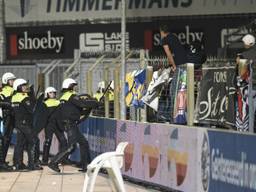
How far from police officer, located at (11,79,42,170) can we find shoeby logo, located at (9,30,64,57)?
13.8 m

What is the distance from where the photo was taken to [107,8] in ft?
98.2

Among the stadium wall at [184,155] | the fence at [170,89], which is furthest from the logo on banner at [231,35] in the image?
the stadium wall at [184,155]

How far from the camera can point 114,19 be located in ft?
98.1

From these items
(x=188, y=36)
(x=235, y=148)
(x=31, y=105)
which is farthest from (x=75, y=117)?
(x=188, y=36)

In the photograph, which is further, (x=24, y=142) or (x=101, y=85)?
(x=101, y=85)

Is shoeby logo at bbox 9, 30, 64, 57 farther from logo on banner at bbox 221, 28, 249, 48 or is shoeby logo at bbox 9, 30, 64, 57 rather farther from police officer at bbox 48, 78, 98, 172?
police officer at bbox 48, 78, 98, 172

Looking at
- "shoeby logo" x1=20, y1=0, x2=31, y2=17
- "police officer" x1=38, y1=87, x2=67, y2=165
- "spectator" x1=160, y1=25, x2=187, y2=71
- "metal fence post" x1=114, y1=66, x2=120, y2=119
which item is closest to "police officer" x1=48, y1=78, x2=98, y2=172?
"metal fence post" x1=114, y1=66, x2=120, y2=119

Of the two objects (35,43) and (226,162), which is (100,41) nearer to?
(35,43)

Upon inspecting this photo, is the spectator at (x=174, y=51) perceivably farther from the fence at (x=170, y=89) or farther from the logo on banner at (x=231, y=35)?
the logo on banner at (x=231, y=35)

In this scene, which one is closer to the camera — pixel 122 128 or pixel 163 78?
pixel 163 78

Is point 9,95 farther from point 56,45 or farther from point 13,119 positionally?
point 56,45

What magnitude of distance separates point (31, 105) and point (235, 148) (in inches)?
314

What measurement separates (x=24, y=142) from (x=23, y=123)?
0.57m

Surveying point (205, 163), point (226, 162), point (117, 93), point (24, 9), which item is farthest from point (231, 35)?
point (226, 162)
